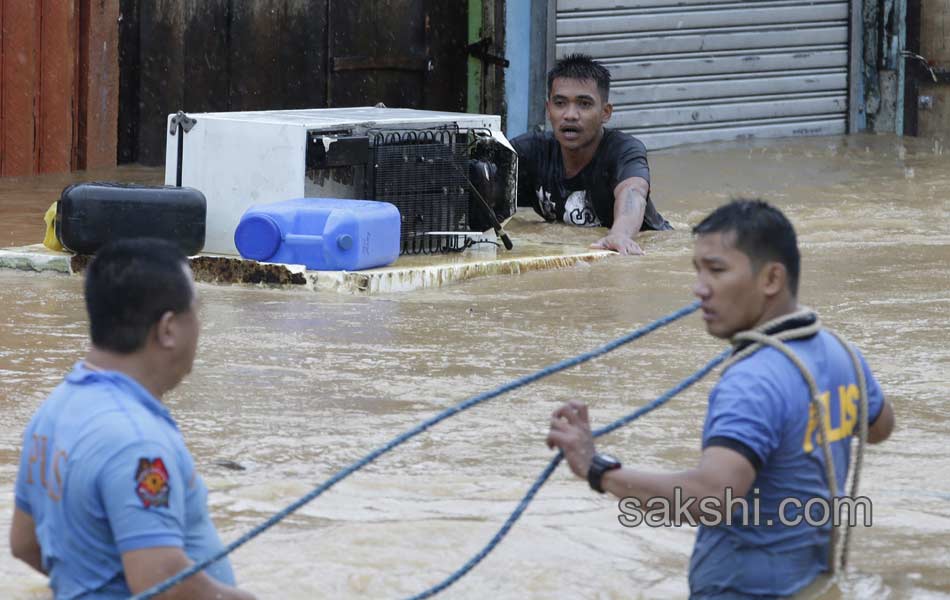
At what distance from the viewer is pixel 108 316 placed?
9.50 feet

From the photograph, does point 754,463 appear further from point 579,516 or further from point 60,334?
point 60,334

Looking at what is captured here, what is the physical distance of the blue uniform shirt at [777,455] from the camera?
10.3 ft

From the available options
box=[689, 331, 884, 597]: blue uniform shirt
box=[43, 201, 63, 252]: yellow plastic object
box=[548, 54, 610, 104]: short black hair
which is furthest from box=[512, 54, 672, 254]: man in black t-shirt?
box=[689, 331, 884, 597]: blue uniform shirt

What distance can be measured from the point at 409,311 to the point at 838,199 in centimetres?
575

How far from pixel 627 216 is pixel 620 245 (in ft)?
1.10

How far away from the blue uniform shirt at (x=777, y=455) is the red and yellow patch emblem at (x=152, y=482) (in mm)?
1094

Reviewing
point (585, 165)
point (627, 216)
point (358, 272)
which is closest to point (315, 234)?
point (358, 272)

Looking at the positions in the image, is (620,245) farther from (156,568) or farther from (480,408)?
(156,568)

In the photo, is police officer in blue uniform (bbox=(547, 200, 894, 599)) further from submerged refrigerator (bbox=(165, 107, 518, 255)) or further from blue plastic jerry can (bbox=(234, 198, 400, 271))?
submerged refrigerator (bbox=(165, 107, 518, 255))

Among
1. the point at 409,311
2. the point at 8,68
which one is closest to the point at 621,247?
the point at 409,311

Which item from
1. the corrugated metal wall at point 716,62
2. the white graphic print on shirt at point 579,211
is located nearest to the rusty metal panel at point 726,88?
the corrugated metal wall at point 716,62

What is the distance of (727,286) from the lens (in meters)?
3.30

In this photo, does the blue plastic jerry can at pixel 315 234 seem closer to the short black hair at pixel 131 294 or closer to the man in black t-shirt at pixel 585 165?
the man in black t-shirt at pixel 585 165

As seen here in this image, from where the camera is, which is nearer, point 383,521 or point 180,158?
point 383,521
